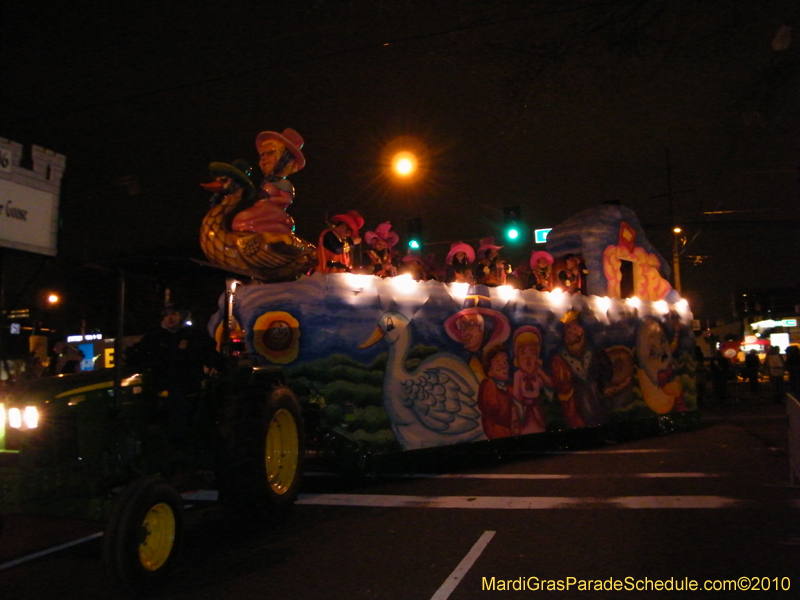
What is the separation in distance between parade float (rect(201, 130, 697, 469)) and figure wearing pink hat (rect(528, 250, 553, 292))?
7cm

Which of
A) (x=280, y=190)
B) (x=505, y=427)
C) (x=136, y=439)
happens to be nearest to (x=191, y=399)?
(x=136, y=439)

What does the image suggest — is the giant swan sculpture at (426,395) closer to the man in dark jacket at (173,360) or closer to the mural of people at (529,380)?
the mural of people at (529,380)

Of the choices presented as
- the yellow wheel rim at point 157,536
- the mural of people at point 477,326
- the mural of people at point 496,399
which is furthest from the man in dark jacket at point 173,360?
the mural of people at point 496,399

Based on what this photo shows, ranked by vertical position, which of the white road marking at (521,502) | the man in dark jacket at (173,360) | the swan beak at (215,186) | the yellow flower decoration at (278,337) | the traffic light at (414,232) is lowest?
the white road marking at (521,502)

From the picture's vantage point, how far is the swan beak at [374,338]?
9.23 meters

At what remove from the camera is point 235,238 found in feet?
30.5

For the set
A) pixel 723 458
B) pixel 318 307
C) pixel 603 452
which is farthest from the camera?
pixel 603 452

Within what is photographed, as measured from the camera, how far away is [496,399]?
1111 cm

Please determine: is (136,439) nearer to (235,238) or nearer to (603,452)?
(235,238)

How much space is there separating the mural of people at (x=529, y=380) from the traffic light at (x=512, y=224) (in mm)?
6078

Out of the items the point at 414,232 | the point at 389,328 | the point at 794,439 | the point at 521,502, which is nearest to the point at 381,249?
the point at 389,328

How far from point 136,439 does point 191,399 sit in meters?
0.82

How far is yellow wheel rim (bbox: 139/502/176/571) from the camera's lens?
4.99 m

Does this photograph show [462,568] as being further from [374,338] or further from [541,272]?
[541,272]
